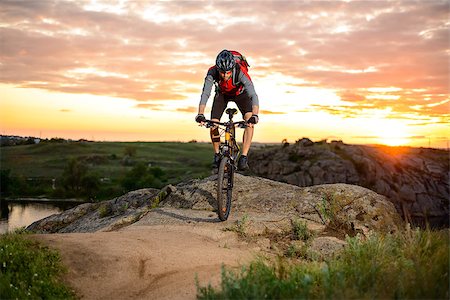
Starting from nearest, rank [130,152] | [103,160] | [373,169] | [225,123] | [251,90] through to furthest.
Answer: [225,123] < [251,90] < [373,169] < [103,160] < [130,152]

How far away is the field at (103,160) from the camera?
8194cm

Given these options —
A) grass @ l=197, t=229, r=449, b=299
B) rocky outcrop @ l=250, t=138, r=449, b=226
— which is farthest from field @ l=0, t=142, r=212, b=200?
grass @ l=197, t=229, r=449, b=299

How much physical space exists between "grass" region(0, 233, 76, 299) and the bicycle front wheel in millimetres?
4351

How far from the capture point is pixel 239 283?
666cm

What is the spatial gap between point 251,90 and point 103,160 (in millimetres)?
87472

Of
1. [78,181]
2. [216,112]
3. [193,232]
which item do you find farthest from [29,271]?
[78,181]

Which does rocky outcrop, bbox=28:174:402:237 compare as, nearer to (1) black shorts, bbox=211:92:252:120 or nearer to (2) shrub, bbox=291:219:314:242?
(2) shrub, bbox=291:219:314:242

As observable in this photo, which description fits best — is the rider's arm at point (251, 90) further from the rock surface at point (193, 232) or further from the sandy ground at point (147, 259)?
the sandy ground at point (147, 259)

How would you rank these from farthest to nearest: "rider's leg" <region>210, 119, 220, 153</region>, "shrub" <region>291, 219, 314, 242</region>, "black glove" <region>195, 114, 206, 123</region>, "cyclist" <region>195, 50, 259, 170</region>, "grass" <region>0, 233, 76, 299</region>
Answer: "rider's leg" <region>210, 119, 220, 153</region>, "black glove" <region>195, 114, 206, 123</region>, "cyclist" <region>195, 50, 259, 170</region>, "shrub" <region>291, 219, 314, 242</region>, "grass" <region>0, 233, 76, 299</region>

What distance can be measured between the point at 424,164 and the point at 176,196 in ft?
164

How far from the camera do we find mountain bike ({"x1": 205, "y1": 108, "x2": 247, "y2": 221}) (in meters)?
12.0

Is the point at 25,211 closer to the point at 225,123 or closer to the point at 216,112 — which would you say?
the point at 216,112

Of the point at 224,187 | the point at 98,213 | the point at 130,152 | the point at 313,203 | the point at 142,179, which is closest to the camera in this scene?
the point at 224,187

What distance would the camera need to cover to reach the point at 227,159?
12.6 meters
